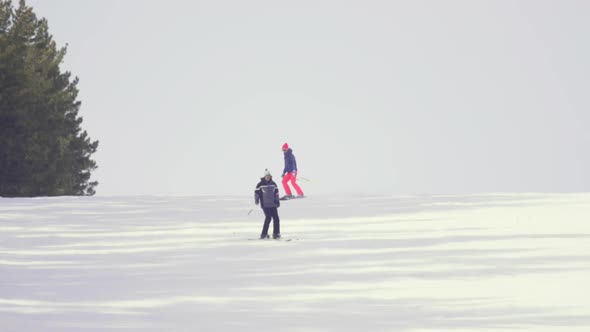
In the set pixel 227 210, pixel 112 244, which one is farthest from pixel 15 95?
pixel 112 244

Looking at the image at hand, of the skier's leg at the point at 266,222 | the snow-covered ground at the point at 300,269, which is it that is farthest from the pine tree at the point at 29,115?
the skier's leg at the point at 266,222

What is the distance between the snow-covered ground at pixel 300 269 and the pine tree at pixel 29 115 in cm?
2474

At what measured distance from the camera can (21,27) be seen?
60562 millimetres

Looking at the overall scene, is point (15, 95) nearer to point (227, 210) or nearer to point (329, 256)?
point (227, 210)

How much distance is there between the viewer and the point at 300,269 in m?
18.4

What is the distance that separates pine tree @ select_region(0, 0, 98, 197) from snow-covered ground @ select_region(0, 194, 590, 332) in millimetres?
24738

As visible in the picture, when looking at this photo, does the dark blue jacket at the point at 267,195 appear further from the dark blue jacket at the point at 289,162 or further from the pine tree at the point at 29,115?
the pine tree at the point at 29,115

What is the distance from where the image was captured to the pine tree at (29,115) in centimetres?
5725

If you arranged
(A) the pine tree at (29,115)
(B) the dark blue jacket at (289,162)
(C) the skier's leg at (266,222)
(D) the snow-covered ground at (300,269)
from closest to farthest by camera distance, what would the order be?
(D) the snow-covered ground at (300,269) → (C) the skier's leg at (266,222) → (B) the dark blue jacket at (289,162) → (A) the pine tree at (29,115)

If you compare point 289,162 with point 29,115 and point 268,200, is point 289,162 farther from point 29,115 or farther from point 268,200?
point 29,115

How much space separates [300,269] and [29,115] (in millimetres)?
A: 42399

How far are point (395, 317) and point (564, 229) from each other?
1367 centimetres

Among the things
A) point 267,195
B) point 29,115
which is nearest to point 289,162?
point 267,195

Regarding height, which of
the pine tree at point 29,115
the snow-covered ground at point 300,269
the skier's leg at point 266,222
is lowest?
Answer: the snow-covered ground at point 300,269
